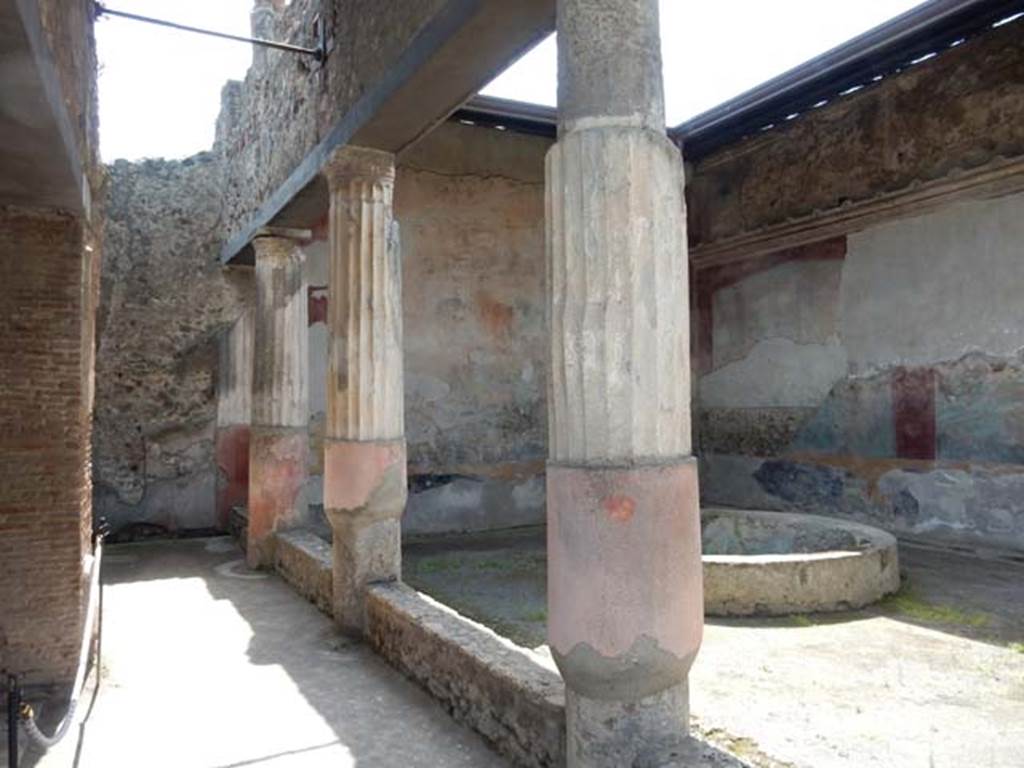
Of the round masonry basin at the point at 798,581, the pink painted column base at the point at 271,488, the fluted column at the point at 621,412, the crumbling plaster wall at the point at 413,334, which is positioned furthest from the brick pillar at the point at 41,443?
the crumbling plaster wall at the point at 413,334

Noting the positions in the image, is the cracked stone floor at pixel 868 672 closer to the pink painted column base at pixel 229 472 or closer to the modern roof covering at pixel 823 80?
the pink painted column base at pixel 229 472

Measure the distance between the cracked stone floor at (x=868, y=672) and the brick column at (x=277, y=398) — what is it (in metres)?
1.66

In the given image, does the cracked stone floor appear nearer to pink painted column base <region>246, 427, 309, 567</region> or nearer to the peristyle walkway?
the peristyle walkway

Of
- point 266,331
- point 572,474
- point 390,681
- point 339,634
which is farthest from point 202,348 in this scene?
point 572,474

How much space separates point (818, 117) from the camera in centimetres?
951

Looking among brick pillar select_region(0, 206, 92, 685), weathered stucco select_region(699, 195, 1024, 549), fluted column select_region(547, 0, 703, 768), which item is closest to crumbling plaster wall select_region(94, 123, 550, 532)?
weathered stucco select_region(699, 195, 1024, 549)

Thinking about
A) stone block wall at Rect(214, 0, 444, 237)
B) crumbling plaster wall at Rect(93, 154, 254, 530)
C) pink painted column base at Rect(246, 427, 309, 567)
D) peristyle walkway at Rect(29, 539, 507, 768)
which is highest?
stone block wall at Rect(214, 0, 444, 237)

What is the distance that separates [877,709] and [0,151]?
15.3 feet

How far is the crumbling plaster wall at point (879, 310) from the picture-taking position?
25.7 ft

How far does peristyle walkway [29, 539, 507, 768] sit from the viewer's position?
3502 mm

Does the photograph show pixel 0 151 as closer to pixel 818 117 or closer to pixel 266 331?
pixel 266 331

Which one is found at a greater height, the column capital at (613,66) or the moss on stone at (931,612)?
the column capital at (613,66)

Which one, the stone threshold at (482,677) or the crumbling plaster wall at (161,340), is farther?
the crumbling plaster wall at (161,340)

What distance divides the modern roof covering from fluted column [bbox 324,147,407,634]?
342cm
